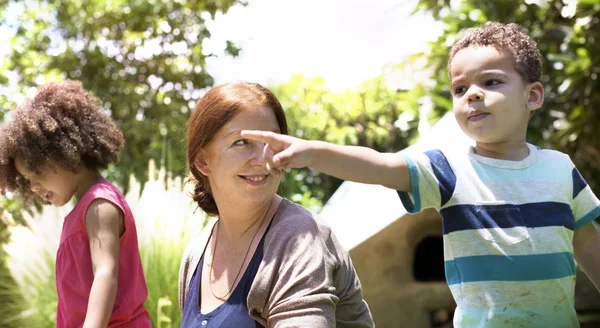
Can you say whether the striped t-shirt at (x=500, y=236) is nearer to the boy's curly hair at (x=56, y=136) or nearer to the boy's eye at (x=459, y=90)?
the boy's eye at (x=459, y=90)

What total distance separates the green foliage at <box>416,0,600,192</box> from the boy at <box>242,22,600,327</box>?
3753 mm

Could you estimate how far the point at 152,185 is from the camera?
17.0 feet

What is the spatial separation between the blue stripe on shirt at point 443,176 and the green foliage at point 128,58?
641 cm

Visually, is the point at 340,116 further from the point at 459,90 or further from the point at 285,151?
the point at 285,151

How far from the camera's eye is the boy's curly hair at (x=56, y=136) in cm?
291

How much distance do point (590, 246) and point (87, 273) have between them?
5.56ft

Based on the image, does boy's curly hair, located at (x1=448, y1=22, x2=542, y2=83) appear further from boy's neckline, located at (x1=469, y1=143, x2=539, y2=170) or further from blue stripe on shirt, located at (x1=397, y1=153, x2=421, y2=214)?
blue stripe on shirt, located at (x1=397, y1=153, x2=421, y2=214)

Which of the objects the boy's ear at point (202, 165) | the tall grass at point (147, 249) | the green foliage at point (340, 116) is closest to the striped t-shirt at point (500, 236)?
the boy's ear at point (202, 165)

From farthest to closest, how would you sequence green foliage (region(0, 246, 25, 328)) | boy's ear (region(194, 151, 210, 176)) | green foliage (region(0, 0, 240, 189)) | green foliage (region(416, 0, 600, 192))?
green foliage (region(0, 0, 240, 189)), green foliage (region(416, 0, 600, 192)), green foliage (region(0, 246, 25, 328)), boy's ear (region(194, 151, 210, 176))

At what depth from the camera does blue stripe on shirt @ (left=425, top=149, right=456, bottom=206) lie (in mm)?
2203

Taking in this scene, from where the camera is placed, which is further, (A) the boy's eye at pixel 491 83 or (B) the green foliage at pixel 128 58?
(B) the green foliage at pixel 128 58

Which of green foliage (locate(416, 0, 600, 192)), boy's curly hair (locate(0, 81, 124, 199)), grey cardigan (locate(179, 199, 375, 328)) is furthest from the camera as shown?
green foliage (locate(416, 0, 600, 192))

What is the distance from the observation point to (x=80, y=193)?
2.95 metres

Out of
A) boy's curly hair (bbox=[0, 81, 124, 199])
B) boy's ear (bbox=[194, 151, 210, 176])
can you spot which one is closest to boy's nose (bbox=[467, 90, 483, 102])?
boy's ear (bbox=[194, 151, 210, 176])
